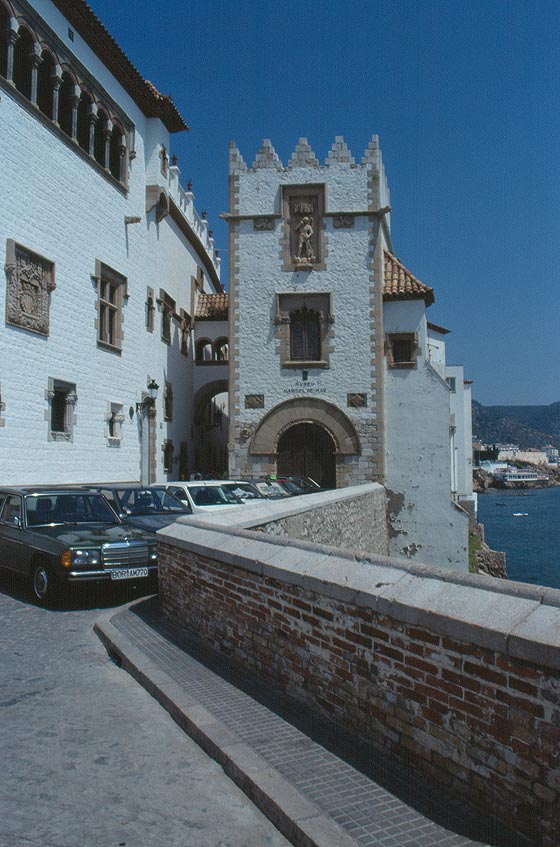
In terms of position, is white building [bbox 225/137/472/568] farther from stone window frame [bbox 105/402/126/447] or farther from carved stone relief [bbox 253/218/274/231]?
stone window frame [bbox 105/402/126/447]

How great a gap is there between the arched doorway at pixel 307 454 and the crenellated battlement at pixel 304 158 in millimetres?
10125

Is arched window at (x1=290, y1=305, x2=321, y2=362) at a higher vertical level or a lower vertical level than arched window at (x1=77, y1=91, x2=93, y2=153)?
lower

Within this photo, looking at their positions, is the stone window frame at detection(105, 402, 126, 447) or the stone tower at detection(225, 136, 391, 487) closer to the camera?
the stone window frame at detection(105, 402, 126, 447)

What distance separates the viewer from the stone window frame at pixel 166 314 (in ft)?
93.1

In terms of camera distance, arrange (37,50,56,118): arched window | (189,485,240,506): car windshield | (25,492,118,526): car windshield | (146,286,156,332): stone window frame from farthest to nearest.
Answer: (146,286,156,332): stone window frame, (37,50,56,118): arched window, (189,485,240,506): car windshield, (25,492,118,526): car windshield

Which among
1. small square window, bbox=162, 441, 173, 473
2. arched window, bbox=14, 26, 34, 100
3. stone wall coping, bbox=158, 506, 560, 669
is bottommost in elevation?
stone wall coping, bbox=158, 506, 560, 669

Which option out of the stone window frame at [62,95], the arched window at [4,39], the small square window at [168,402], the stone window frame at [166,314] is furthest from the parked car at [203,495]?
the stone window frame at [166,314]

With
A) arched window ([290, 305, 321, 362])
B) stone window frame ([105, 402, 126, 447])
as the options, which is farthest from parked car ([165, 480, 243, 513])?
arched window ([290, 305, 321, 362])

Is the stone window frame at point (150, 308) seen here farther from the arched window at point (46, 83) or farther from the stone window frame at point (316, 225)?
the arched window at point (46, 83)

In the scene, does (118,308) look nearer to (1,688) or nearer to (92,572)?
(92,572)

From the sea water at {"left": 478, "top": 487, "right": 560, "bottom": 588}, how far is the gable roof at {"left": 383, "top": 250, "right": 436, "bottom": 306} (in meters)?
16.0

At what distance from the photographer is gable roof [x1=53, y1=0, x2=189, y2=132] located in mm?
20703

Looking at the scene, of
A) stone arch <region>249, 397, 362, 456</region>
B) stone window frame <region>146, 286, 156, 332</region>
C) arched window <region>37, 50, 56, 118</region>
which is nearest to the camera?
arched window <region>37, 50, 56, 118</region>

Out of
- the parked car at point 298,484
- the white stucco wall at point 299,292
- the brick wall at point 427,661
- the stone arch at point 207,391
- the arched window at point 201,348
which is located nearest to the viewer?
the brick wall at point 427,661
